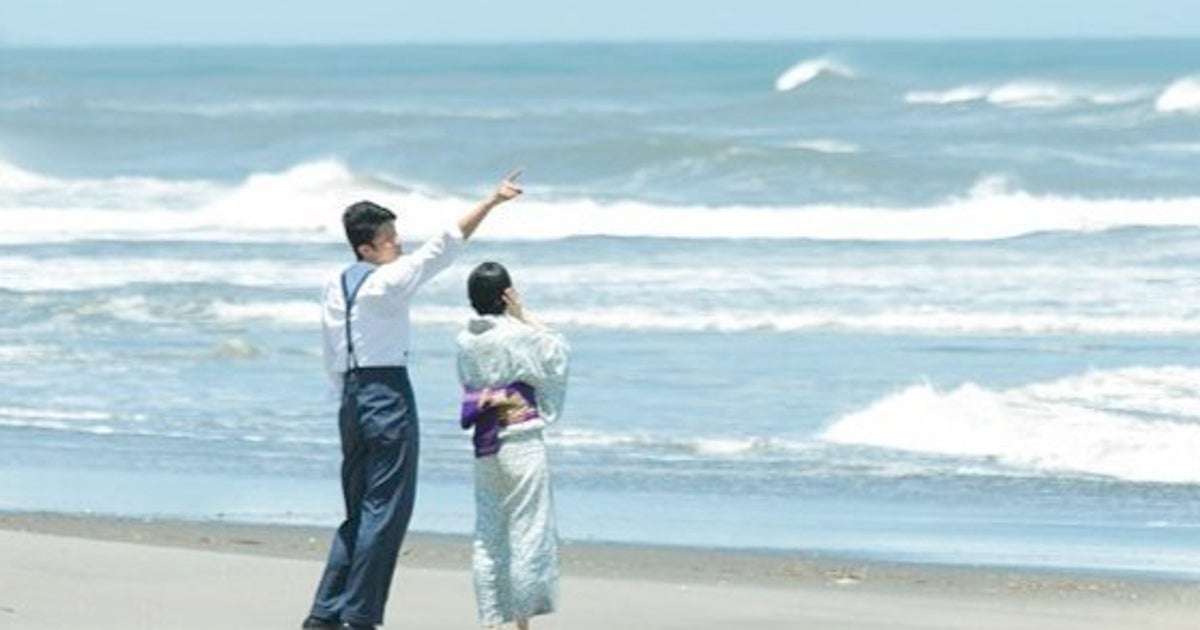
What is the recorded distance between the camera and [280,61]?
107 metres

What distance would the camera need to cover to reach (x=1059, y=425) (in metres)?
13.4

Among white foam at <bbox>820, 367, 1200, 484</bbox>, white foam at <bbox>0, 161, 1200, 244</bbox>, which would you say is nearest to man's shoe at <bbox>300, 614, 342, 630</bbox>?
white foam at <bbox>820, 367, 1200, 484</bbox>

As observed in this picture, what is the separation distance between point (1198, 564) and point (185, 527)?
3.76m

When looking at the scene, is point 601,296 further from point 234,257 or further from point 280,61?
point 280,61

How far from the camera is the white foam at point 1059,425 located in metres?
12.5

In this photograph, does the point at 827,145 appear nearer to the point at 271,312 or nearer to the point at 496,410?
the point at 271,312

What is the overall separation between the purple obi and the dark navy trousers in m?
0.17

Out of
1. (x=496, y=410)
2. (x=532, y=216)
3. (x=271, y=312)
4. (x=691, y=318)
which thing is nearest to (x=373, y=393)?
(x=496, y=410)

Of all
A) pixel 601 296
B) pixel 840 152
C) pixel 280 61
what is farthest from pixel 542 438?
pixel 280 61

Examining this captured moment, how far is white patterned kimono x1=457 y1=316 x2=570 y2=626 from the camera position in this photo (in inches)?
295

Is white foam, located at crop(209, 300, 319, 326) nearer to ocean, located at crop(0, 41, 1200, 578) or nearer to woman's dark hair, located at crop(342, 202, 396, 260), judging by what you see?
ocean, located at crop(0, 41, 1200, 578)

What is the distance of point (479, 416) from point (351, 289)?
483 mm

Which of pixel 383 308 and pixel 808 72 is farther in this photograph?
pixel 808 72

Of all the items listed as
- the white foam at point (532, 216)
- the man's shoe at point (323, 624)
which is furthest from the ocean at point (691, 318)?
the man's shoe at point (323, 624)
